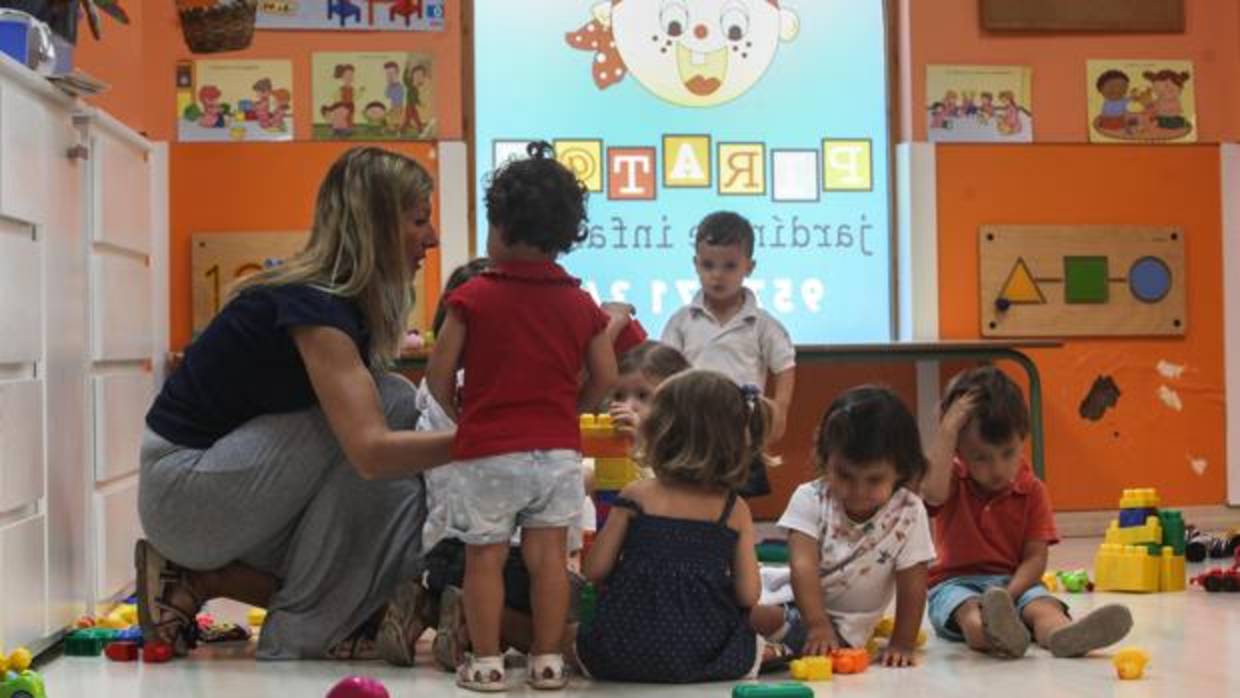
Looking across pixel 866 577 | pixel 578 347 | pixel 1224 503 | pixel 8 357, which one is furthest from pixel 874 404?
pixel 1224 503

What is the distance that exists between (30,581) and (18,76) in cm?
87

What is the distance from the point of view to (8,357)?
2.74m

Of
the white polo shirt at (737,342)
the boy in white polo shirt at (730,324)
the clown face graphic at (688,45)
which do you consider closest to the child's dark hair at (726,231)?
the boy in white polo shirt at (730,324)

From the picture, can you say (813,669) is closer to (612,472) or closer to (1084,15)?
(612,472)

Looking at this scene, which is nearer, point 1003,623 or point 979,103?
point 1003,623

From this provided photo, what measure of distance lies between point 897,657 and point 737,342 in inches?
74.5

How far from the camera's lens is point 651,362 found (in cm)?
354

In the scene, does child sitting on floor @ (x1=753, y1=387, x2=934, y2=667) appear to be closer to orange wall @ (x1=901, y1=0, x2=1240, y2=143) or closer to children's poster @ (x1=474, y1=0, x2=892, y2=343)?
children's poster @ (x1=474, y1=0, x2=892, y2=343)

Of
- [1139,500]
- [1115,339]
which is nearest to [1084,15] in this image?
[1115,339]

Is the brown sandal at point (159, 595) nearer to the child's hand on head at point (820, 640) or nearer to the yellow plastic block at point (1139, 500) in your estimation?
the child's hand on head at point (820, 640)

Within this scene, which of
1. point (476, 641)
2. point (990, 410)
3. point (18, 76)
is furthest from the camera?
point (990, 410)

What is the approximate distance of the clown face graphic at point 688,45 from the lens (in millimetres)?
5539

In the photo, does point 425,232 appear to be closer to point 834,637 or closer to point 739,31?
point 834,637

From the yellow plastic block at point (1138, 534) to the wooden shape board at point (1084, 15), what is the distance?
86.0 inches
